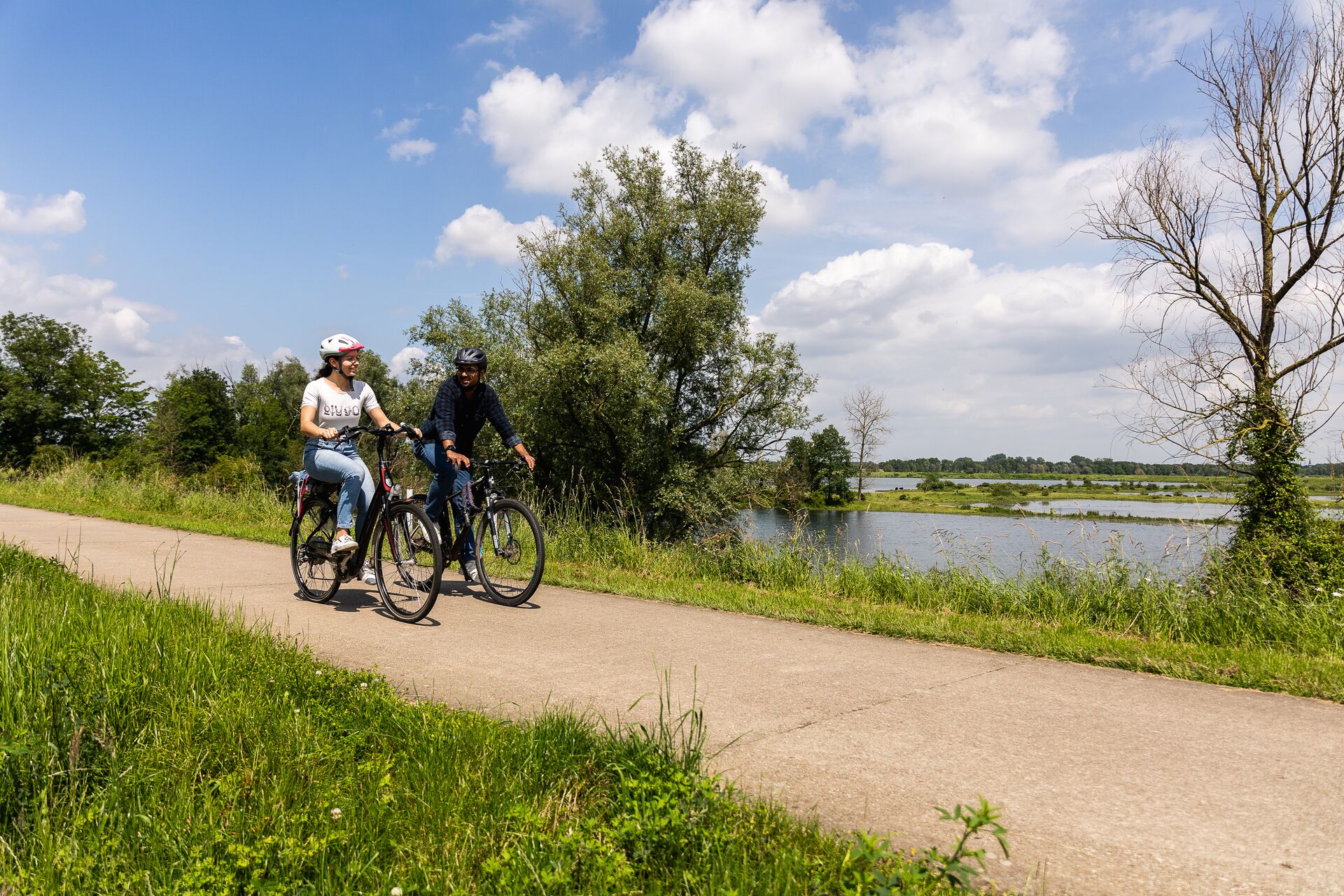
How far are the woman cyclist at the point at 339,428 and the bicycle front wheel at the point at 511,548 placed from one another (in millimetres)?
887

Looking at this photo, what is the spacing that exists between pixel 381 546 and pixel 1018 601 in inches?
207

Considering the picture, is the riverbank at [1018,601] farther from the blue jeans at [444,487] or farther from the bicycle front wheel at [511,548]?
the blue jeans at [444,487]

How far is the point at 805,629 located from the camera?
5.62 m

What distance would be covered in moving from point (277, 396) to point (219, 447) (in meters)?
22.3

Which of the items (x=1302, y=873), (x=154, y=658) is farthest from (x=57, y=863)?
(x=1302, y=873)

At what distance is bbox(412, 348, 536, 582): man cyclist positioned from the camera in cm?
667

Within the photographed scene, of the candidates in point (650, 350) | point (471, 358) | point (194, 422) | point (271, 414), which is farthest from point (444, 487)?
point (271, 414)

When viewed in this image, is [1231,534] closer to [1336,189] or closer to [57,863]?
[1336,189]

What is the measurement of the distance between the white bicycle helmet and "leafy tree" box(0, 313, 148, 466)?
5880cm

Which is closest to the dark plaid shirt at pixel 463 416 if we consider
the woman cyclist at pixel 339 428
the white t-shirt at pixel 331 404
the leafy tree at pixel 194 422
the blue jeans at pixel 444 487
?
the blue jeans at pixel 444 487

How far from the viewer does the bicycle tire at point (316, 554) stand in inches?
260

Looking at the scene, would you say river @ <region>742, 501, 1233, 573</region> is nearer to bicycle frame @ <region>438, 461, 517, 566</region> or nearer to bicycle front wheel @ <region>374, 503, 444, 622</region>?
bicycle frame @ <region>438, 461, 517, 566</region>

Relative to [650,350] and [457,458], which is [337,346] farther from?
[650,350]

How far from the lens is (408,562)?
6.13 metres
